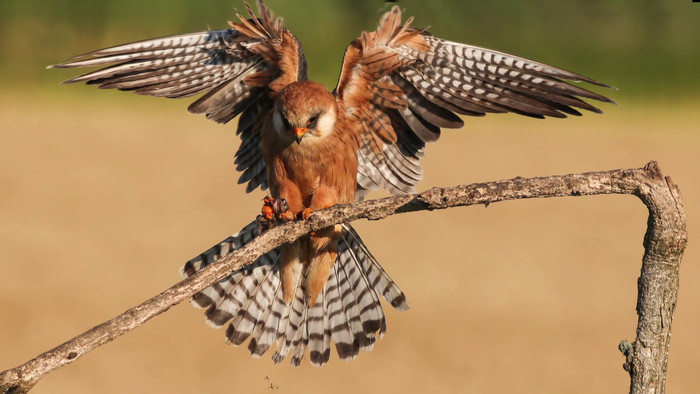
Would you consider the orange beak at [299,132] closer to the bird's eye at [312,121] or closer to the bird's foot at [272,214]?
the bird's eye at [312,121]

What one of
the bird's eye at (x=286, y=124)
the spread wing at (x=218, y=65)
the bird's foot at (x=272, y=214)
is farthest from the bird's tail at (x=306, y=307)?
the bird's eye at (x=286, y=124)

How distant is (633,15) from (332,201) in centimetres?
1415

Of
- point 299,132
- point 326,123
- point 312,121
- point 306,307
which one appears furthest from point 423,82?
point 306,307

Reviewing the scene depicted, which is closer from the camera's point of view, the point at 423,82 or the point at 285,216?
the point at 285,216

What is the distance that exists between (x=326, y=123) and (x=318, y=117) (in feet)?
0.33

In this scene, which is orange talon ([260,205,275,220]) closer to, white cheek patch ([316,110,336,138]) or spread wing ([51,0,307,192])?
white cheek patch ([316,110,336,138])

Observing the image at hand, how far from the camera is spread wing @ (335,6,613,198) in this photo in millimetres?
5520

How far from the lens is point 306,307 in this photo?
6586 mm

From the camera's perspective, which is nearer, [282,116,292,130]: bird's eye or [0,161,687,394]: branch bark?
[0,161,687,394]: branch bark

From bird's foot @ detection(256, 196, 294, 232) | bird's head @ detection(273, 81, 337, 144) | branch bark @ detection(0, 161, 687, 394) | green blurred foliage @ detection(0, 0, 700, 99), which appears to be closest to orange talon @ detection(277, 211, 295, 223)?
bird's foot @ detection(256, 196, 294, 232)

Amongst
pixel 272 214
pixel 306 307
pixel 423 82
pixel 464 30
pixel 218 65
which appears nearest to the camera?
pixel 272 214

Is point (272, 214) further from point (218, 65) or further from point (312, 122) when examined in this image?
point (218, 65)

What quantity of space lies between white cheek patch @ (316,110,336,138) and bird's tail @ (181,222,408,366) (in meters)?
0.90

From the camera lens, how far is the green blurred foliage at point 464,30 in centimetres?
1686
